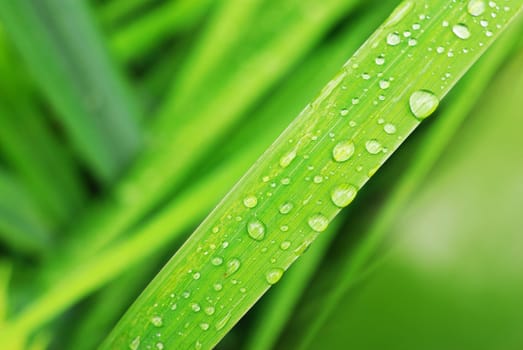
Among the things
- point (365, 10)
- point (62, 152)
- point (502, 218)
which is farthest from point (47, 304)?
point (365, 10)

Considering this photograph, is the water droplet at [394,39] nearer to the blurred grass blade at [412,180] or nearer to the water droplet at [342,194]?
the water droplet at [342,194]

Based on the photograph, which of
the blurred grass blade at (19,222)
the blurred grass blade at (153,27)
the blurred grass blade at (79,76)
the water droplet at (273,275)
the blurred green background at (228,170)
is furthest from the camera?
the blurred grass blade at (153,27)

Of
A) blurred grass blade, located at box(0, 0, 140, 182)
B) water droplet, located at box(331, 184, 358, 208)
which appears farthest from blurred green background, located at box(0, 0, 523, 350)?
water droplet, located at box(331, 184, 358, 208)

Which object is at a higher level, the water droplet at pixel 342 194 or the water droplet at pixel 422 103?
the water droplet at pixel 422 103

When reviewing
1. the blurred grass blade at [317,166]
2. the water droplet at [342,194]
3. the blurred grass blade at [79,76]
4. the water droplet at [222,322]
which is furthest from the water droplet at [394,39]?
the blurred grass blade at [79,76]

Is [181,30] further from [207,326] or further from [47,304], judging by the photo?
[207,326]

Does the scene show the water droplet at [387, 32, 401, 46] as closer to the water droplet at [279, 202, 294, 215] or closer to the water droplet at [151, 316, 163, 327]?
the water droplet at [279, 202, 294, 215]
